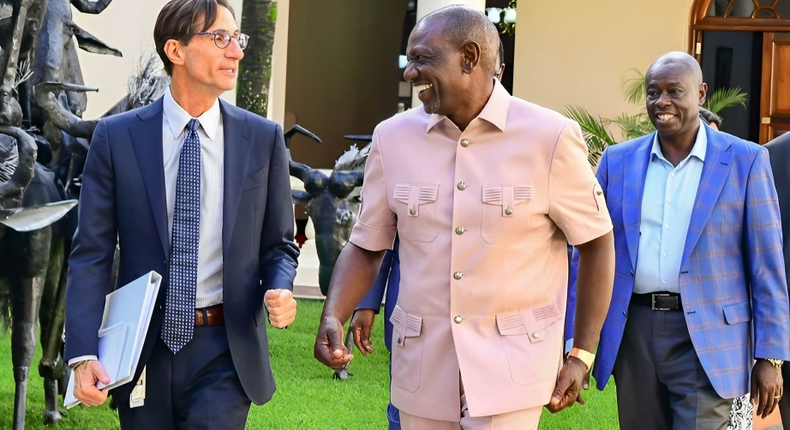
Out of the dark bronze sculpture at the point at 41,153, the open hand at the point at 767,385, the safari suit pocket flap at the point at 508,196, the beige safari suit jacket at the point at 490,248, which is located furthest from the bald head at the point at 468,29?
the dark bronze sculpture at the point at 41,153

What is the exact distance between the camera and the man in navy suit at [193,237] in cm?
306

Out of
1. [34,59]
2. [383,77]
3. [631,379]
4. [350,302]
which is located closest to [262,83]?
→ [34,59]

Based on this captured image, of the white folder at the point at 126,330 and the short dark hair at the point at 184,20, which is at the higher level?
the short dark hair at the point at 184,20

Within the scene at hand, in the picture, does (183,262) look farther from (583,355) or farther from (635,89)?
(635,89)

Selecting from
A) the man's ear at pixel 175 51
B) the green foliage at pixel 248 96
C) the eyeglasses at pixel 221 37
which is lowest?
the man's ear at pixel 175 51

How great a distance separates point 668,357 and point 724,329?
0.78 feet

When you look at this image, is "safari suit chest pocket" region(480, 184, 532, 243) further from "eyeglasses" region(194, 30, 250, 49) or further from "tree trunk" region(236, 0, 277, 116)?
"tree trunk" region(236, 0, 277, 116)

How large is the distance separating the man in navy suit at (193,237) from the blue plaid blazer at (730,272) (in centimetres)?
154

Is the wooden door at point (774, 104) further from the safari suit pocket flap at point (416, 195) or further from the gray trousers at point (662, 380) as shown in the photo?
the safari suit pocket flap at point (416, 195)

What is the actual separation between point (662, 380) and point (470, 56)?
1.91 metres

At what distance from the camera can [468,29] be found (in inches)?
105

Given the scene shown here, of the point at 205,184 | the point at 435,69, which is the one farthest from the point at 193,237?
the point at 435,69

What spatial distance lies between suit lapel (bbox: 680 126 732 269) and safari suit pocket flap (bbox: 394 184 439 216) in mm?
1533

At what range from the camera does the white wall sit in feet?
42.3
